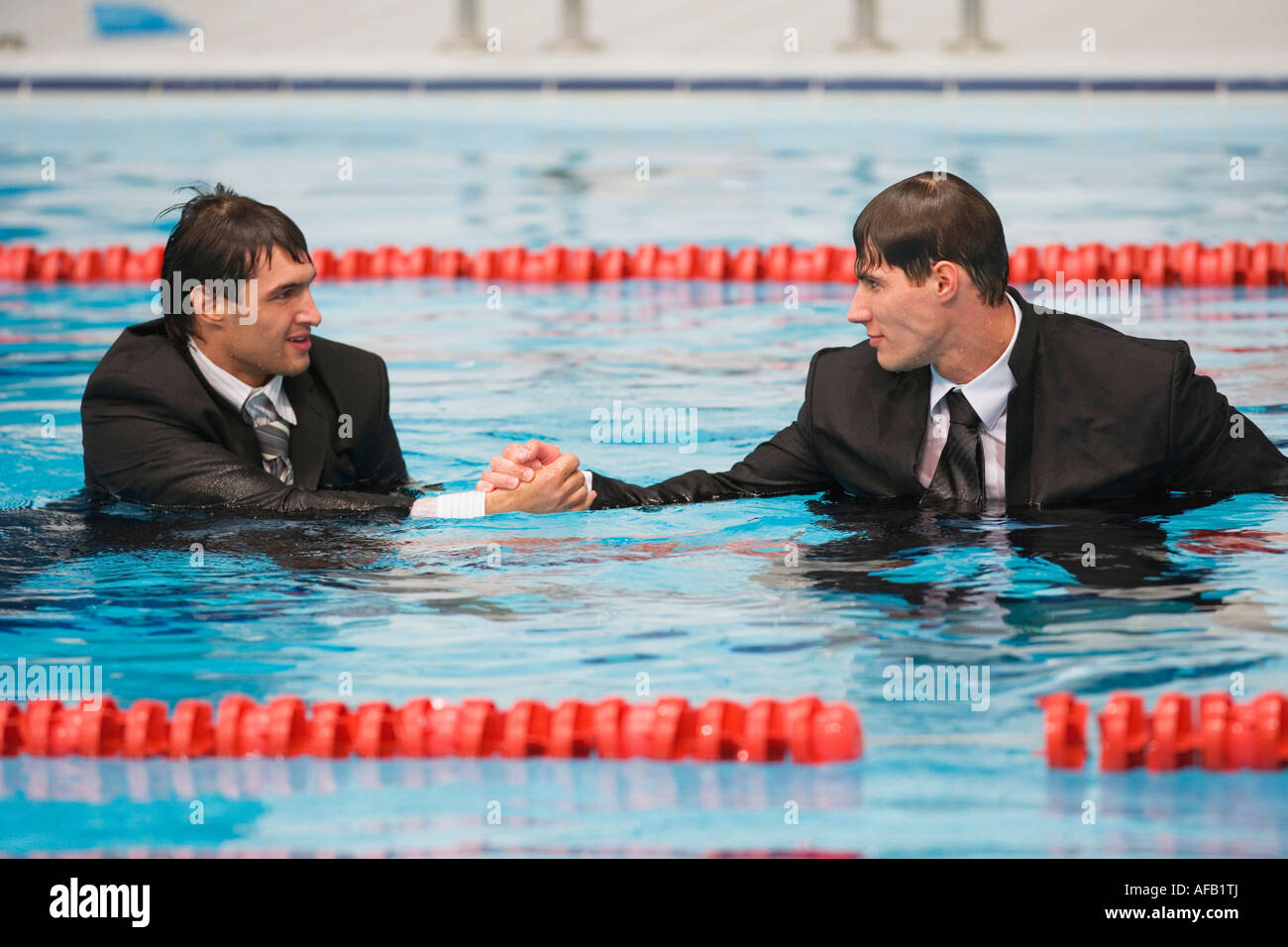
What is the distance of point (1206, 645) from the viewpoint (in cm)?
407

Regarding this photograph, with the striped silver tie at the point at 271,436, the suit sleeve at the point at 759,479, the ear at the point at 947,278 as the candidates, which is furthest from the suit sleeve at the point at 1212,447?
the striped silver tie at the point at 271,436

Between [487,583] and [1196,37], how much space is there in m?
16.1

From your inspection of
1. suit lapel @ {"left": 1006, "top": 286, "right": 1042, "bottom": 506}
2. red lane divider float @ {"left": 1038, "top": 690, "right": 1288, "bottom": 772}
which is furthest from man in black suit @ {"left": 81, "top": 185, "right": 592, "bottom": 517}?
red lane divider float @ {"left": 1038, "top": 690, "right": 1288, "bottom": 772}

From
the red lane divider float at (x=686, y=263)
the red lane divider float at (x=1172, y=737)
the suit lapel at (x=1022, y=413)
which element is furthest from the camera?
the red lane divider float at (x=686, y=263)

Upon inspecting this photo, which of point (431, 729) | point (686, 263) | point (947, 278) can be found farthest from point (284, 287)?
point (686, 263)

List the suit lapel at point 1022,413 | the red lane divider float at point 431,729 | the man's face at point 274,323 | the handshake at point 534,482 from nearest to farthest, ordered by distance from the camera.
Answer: the red lane divider float at point 431,729
the suit lapel at point 1022,413
the man's face at point 274,323
the handshake at point 534,482

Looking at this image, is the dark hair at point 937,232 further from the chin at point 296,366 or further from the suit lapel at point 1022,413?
the chin at point 296,366

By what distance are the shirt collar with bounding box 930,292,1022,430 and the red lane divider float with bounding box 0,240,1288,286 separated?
523 centimetres

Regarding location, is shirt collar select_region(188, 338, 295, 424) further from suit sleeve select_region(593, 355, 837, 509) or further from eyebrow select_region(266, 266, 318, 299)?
suit sleeve select_region(593, 355, 837, 509)

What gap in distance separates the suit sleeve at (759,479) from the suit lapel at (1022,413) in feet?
1.80

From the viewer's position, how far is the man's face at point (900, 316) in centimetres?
446

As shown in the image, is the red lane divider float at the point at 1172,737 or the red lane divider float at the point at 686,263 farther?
the red lane divider float at the point at 686,263

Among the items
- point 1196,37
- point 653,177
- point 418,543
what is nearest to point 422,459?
point 418,543
